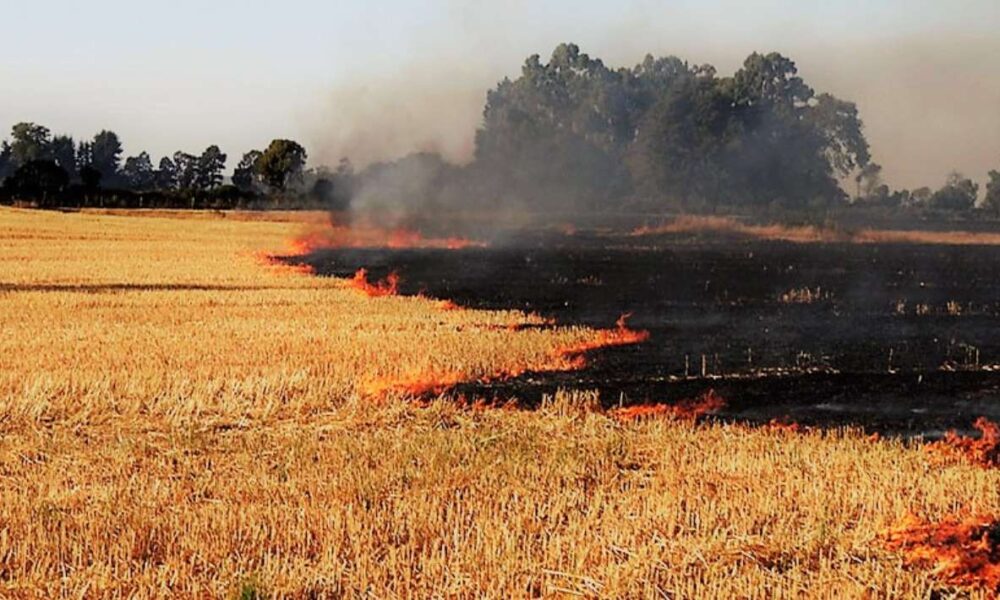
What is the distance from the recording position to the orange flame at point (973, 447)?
1113 cm

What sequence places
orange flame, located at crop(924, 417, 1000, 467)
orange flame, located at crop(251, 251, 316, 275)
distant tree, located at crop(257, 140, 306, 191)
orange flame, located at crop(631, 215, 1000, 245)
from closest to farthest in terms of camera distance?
1. orange flame, located at crop(924, 417, 1000, 467)
2. orange flame, located at crop(251, 251, 316, 275)
3. orange flame, located at crop(631, 215, 1000, 245)
4. distant tree, located at crop(257, 140, 306, 191)

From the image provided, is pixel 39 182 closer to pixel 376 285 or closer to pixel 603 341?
pixel 376 285

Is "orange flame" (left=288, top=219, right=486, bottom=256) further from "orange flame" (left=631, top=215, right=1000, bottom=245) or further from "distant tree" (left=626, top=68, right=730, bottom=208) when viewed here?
"distant tree" (left=626, top=68, right=730, bottom=208)

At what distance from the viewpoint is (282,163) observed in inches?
4459

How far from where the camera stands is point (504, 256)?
47.0 metres

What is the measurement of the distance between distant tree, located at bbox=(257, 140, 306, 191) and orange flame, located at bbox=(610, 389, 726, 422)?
99901 millimetres

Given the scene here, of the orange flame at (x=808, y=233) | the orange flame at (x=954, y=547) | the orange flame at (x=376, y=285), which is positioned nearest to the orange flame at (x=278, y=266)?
the orange flame at (x=376, y=285)

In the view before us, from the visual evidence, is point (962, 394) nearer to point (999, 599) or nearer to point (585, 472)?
point (585, 472)

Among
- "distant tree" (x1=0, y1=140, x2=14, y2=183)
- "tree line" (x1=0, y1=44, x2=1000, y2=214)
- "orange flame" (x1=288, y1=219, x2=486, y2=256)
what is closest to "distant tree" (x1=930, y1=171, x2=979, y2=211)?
"tree line" (x1=0, y1=44, x2=1000, y2=214)

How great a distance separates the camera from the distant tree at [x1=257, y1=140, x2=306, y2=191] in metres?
112

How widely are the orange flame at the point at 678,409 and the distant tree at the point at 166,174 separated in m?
151

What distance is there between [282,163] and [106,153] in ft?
172

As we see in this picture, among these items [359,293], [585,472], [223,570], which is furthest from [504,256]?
[223,570]

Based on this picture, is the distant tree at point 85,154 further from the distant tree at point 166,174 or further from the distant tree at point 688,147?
the distant tree at point 688,147
